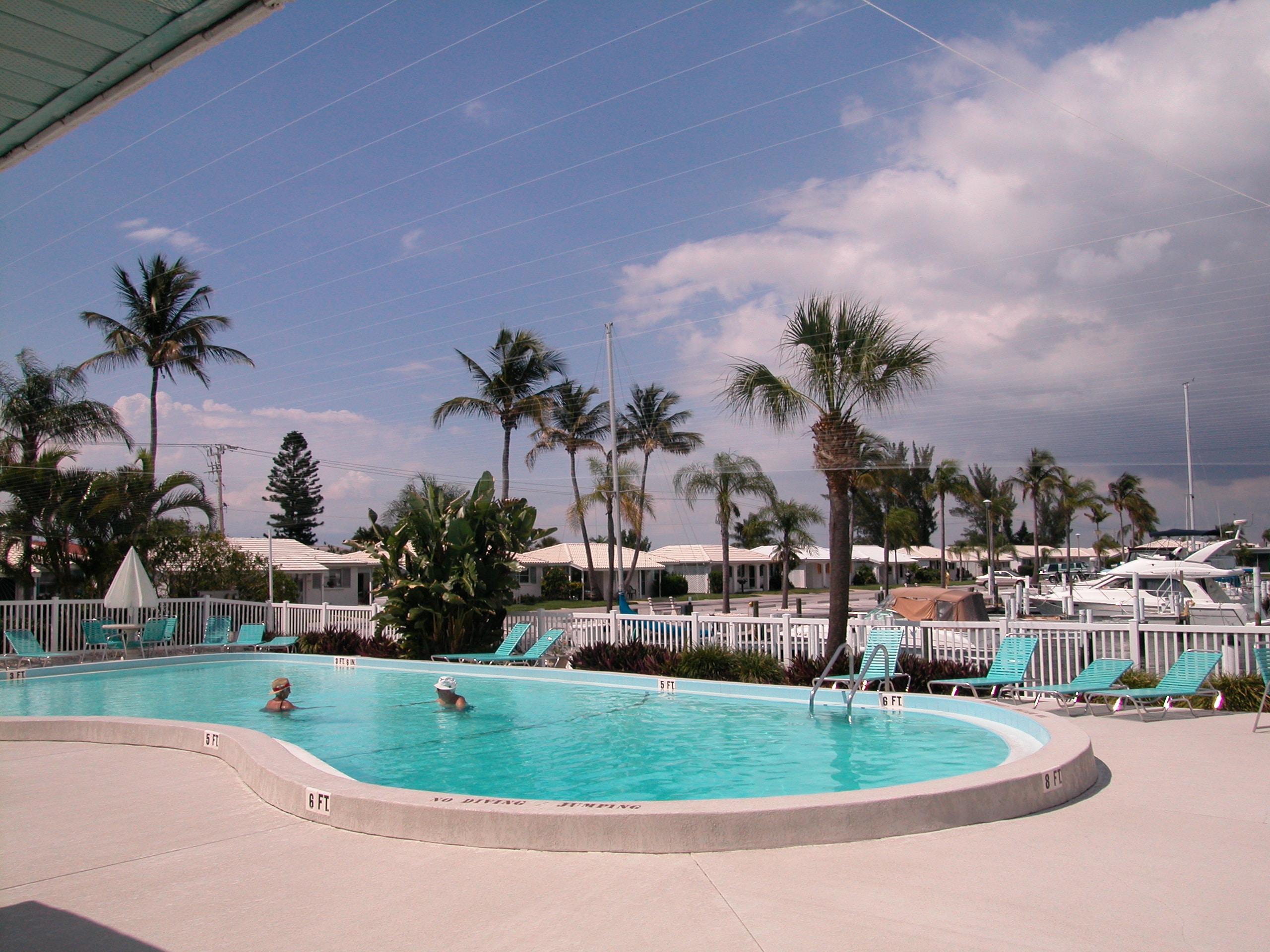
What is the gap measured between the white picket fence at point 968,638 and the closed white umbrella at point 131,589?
9.51 meters

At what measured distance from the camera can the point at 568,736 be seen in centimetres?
1161

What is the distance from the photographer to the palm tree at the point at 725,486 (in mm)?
39688

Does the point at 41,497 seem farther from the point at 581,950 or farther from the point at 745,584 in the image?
the point at 745,584

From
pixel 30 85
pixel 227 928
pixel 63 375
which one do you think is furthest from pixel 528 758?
pixel 63 375

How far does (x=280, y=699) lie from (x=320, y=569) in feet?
88.6

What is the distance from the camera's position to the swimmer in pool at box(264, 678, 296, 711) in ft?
44.0

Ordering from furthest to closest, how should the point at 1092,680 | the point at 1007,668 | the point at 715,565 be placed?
the point at 715,565
the point at 1007,668
the point at 1092,680

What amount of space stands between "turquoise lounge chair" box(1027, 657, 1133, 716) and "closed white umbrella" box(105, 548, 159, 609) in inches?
703

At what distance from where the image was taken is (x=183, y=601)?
23.4m

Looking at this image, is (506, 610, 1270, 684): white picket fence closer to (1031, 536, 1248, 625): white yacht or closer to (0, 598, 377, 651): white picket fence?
(0, 598, 377, 651): white picket fence

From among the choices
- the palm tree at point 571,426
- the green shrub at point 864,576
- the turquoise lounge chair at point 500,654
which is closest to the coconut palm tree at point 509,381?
the palm tree at point 571,426

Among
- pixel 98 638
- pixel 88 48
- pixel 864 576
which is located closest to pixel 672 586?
pixel 864 576

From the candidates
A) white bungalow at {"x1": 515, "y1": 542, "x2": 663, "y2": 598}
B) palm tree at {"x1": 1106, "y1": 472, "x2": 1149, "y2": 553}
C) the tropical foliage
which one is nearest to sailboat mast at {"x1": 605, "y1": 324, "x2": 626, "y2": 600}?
the tropical foliage

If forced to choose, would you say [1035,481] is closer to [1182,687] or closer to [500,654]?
[500,654]
